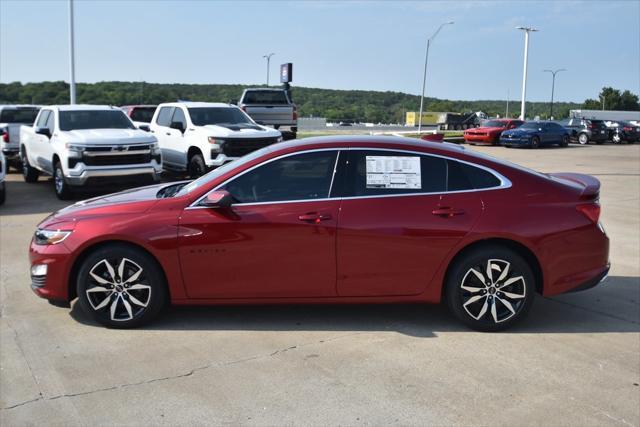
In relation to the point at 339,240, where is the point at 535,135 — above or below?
above

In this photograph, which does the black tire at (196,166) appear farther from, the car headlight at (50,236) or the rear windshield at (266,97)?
the rear windshield at (266,97)

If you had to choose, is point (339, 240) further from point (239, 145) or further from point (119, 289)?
point (239, 145)

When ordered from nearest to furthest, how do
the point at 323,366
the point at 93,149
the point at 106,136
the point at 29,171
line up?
the point at 323,366
the point at 93,149
the point at 106,136
the point at 29,171

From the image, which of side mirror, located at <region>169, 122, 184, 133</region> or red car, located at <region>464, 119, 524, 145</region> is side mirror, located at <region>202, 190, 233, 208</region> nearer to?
side mirror, located at <region>169, 122, 184, 133</region>

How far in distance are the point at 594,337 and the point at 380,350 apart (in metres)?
1.78

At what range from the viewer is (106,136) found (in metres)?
12.0

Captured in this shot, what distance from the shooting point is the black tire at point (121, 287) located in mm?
5021

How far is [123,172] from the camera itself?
11.9 m

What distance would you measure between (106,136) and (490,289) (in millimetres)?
9037

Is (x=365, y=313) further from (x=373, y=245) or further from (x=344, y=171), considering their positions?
(x=344, y=171)

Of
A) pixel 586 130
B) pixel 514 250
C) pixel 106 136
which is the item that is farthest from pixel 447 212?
pixel 586 130

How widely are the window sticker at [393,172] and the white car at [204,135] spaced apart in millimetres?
8161

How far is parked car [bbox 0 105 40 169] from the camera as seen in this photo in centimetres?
1650

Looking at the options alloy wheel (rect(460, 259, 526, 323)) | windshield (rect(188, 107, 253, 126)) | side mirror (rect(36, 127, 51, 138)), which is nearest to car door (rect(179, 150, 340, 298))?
alloy wheel (rect(460, 259, 526, 323))
